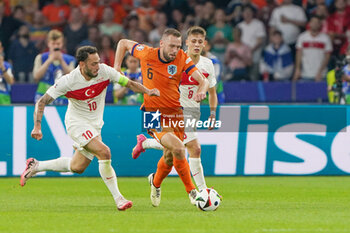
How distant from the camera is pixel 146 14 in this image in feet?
63.1

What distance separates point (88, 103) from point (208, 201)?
191 centimetres

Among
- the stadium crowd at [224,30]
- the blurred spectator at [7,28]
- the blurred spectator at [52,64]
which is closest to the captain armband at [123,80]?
the blurred spectator at [52,64]

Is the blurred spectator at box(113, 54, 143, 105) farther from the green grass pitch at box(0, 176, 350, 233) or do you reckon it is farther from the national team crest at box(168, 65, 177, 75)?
the national team crest at box(168, 65, 177, 75)

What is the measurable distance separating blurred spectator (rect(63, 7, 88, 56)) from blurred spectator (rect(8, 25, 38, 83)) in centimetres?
76

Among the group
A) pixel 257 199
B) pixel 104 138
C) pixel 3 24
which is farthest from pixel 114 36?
pixel 257 199

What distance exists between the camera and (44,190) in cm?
1249

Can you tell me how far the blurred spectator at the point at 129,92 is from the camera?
15266mm

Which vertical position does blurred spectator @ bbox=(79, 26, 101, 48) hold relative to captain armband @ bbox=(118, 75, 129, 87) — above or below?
below

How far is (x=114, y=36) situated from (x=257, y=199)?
8131 millimetres

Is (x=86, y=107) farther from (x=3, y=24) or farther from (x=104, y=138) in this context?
(x=3, y=24)

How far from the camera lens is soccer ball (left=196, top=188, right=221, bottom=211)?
971 centimetres

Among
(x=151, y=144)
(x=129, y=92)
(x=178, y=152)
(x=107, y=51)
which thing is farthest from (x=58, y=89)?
(x=107, y=51)

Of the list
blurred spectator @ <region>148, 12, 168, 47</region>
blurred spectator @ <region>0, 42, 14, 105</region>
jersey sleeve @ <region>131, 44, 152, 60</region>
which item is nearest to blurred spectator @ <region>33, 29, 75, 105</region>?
blurred spectator @ <region>0, 42, 14, 105</region>

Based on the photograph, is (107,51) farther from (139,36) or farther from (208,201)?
(208,201)
